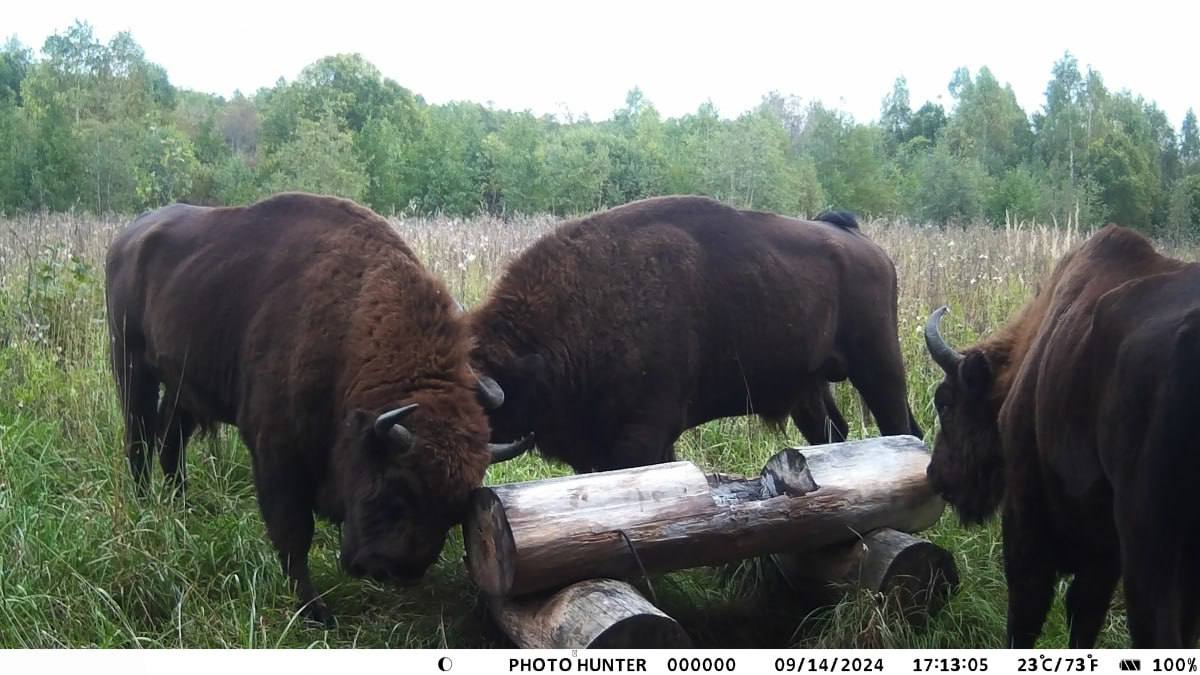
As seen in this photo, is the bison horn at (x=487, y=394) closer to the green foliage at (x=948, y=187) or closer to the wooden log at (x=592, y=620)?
→ the wooden log at (x=592, y=620)

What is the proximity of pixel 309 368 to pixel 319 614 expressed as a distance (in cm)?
100

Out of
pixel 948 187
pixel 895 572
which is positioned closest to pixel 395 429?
pixel 895 572

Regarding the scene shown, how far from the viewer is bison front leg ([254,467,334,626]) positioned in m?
4.20

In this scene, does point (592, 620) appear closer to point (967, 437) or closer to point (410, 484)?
point (410, 484)

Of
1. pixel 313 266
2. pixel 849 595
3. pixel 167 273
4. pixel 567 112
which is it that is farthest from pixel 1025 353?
pixel 167 273

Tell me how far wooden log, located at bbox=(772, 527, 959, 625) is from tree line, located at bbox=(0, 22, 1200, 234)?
7.69 ft

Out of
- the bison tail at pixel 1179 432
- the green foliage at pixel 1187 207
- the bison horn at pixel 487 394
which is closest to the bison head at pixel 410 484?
the bison horn at pixel 487 394

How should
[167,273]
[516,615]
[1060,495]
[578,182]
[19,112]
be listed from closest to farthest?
[1060,495] → [516,615] → [167,273] → [578,182] → [19,112]

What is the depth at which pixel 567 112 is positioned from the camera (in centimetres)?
633

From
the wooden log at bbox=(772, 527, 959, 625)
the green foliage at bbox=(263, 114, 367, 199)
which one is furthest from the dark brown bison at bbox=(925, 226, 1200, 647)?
the green foliage at bbox=(263, 114, 367, 199)

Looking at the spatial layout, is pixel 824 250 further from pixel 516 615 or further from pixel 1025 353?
pixel 516 615

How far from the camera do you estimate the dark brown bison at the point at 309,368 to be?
145 inches

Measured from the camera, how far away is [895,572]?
381 centimetres
